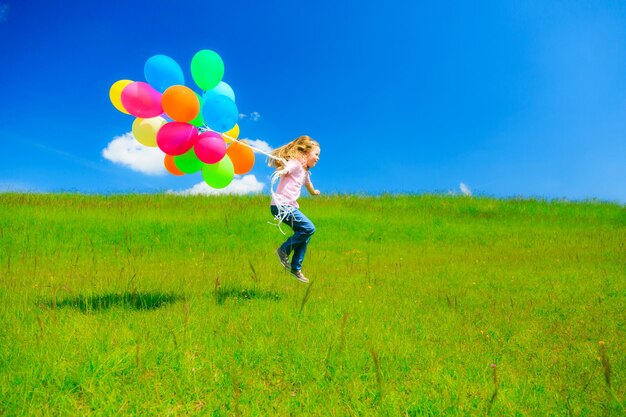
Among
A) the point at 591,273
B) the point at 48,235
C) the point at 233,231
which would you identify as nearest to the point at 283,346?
the point at 591,273

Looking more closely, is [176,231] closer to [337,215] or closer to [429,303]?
[337,215]

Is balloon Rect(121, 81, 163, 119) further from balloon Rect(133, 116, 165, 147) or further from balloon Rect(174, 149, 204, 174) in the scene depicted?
balloon Rect(174, 149, 204, 174)

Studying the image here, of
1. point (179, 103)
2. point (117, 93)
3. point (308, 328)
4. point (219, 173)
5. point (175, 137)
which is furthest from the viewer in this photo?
point (219, 173)

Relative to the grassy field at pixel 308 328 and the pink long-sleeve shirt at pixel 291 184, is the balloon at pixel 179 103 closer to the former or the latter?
the pink long-sleeve shirt at pixel 291 184

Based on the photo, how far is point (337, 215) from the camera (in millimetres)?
14195

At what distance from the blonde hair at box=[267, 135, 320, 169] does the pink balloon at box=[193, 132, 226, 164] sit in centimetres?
90

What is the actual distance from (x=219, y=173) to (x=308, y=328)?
7.15 ft

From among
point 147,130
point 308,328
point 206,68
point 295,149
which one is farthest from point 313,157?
point 308,328

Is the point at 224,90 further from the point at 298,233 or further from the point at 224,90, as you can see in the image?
the point at 298,233

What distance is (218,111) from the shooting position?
5633mm

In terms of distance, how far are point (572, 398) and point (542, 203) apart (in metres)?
15.2

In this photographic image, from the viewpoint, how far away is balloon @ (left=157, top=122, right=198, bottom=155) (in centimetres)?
546

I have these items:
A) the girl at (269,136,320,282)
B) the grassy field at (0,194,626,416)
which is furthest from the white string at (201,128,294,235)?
the grassy field at (0,194,626,416)

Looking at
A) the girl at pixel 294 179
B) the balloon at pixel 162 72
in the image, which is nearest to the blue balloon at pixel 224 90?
the balloon at pixel 162 72
